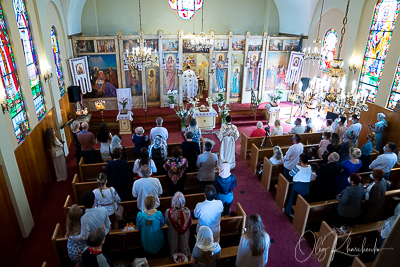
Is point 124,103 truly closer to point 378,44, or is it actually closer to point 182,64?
point 182,64

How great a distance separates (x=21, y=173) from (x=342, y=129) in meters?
9.14

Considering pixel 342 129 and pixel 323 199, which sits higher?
pixel 342 129

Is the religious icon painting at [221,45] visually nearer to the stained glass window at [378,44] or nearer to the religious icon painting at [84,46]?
the religious icon painting at [84,46]

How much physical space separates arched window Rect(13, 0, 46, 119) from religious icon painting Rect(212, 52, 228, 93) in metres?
8.83

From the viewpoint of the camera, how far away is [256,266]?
3.78 metres

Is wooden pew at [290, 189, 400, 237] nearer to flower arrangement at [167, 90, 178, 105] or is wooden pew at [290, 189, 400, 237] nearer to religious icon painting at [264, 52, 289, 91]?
flower arrangement at [167, 90, 178, 105]

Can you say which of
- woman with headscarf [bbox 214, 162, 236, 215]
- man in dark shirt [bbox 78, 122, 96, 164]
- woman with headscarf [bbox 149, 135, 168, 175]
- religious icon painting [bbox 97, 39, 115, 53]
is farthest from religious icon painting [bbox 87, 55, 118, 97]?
woman with headscarf [bbox 214, 162, 236, 215]

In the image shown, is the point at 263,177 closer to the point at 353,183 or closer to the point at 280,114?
the point at 353,183

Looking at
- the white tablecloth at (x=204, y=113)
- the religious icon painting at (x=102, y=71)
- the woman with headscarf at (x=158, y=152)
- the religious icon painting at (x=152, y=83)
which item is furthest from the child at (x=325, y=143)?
the religious icon painting at (x=102, y=71)

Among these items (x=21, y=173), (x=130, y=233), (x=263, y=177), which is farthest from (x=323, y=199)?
(x=21, y=173)

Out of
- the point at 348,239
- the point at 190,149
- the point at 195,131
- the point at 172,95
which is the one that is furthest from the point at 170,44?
the point at 348,239

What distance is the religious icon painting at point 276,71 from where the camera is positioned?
49.9ft

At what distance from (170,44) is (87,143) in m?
8.05

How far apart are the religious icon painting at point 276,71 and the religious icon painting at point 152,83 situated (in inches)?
243
